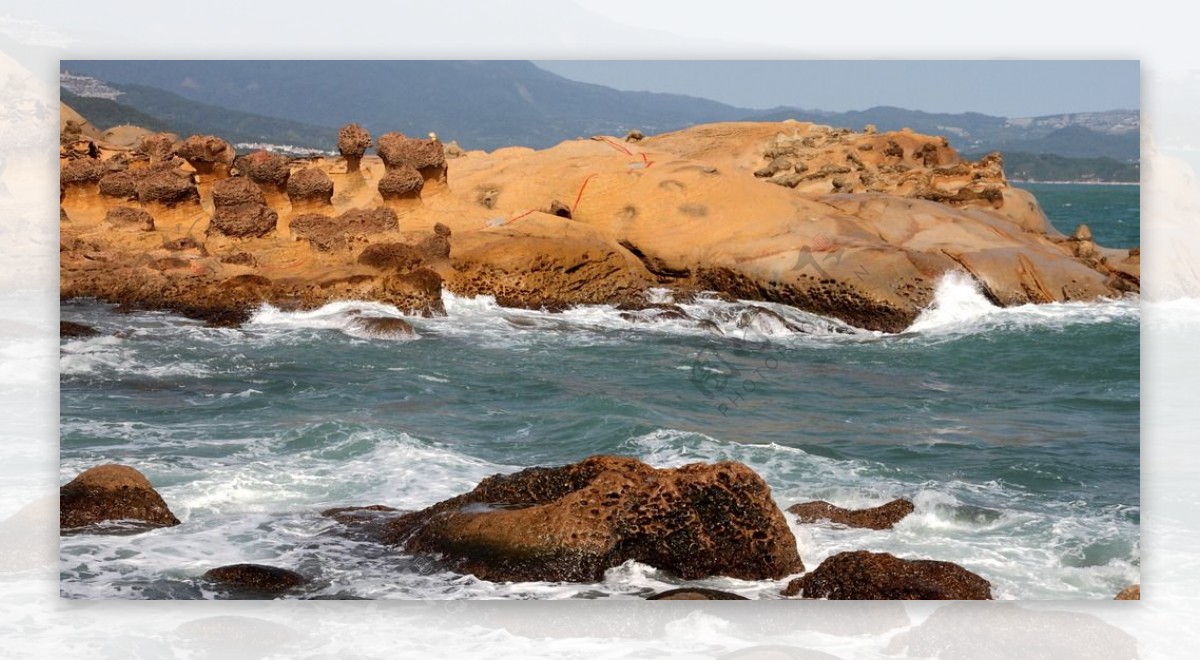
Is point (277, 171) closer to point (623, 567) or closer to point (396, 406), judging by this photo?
point (396, 406)

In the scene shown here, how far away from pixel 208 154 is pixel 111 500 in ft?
27.0

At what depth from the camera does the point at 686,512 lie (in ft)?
19.0

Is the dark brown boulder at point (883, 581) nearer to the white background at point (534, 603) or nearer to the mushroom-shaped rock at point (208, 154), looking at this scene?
the white background at point (534, 603)

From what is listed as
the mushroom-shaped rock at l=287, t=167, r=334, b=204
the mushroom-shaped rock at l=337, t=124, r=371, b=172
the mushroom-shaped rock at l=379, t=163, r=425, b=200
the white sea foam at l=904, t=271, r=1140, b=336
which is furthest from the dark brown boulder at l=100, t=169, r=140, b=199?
→ the white sea foam at l=904, t=271, r=1140, b=336

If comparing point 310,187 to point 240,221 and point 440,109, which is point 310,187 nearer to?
point 240,221

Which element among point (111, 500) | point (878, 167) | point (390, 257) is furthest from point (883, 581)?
point (878, 167)

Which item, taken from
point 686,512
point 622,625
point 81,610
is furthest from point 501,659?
point 81,610

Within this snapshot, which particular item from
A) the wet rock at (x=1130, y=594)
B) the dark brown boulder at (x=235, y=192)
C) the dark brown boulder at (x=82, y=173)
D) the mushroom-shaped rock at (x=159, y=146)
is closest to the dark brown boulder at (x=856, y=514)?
the wet rock at (x=1130, y=594)

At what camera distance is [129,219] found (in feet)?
41.5

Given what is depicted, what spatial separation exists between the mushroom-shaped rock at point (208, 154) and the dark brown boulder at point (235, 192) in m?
0.89

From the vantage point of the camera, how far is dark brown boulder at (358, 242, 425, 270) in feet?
39.6

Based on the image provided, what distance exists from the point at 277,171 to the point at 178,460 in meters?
6.82

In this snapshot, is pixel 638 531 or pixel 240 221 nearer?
pixel 638 531

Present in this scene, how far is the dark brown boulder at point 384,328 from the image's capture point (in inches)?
396
